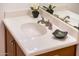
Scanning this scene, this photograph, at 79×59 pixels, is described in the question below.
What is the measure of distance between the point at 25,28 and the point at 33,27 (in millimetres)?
100

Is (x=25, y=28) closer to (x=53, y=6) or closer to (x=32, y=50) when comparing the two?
(x=53, y=6)

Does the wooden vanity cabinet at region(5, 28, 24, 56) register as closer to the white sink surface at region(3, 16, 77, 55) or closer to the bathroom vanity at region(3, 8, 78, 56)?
the bathroom vanity at region(3, 8, 78, 56)

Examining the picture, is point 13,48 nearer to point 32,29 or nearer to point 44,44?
point 32,29

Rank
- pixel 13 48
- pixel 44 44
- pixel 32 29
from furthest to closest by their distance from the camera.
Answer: pixel 32 29 → pixel 13 48 → pixel 44 44

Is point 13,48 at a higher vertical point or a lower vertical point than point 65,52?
lower

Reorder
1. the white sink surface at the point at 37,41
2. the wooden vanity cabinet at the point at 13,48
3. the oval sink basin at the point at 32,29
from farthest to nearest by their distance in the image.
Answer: the oval sink basin at the point at 32,29, the wooden vanity cabinet at the point at 13,48, the white sink surface at the point at 37,41

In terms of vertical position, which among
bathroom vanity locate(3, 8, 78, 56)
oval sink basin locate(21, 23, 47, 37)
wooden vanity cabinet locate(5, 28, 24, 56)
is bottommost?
wooden vanity cabinet locate(5, 28, 24, 56)

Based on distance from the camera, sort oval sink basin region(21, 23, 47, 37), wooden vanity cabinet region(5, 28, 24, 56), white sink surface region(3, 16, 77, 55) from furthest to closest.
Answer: oval sink basin region(21, 23, 47, 37) < wooden vanity cabinet region(5, 28, 24, 56) < white sink surface region(3, 16, 77, 55)

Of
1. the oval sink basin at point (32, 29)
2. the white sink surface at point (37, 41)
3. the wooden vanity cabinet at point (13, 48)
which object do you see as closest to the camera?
the white sink surface at point (37, 41)

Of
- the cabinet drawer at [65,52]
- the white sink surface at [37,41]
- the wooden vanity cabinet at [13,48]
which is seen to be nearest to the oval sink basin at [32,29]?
the white sink surface at [37,41]

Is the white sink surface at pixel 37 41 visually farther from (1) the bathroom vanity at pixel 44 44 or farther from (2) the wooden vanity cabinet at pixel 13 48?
(2) the wooden vanity cabinet at pixel 13 48

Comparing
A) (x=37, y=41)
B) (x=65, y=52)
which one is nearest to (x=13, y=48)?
(x=37, y=41)

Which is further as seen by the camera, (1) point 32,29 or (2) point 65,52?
(1) point 32,29

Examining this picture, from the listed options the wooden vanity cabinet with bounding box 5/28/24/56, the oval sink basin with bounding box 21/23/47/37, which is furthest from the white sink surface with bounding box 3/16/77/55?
the wooden vanity cabinet with bounding box 5/28/24/56
